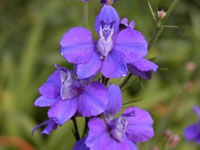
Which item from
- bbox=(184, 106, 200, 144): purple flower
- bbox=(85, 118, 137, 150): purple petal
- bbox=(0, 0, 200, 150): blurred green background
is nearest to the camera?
bbox=(85, 118, 137, 150): purple petal

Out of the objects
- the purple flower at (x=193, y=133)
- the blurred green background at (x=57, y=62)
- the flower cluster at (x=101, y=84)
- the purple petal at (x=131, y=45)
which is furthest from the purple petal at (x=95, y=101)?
the blurred green background at (x=57, y=62)

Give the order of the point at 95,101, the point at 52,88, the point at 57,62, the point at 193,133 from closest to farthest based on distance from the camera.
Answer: the point at 95,101
the point at 52,88
the point at 193,133
the point at 57,62

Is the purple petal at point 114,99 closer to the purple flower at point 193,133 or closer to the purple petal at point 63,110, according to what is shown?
the purple petal at point 63,110

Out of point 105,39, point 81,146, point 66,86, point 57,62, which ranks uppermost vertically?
point 105,39

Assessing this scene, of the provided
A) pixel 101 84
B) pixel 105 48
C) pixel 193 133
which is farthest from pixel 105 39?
pixel 193 133

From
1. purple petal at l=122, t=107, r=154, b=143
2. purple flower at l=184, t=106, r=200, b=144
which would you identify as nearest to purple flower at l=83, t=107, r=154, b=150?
purple petal at l=122, t=107, r=154, b=143

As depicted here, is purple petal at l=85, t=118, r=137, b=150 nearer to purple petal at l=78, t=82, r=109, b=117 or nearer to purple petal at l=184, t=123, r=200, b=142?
purple petal at l=78, t=82, r=109, b=117

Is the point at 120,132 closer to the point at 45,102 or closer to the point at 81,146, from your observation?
the point at 81,146

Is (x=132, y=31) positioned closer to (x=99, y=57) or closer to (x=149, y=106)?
(x=99, y=57)
